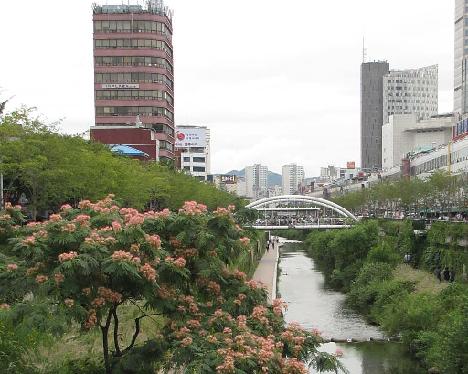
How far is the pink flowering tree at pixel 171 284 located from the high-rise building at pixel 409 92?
626 ft

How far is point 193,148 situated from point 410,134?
42.7 meters

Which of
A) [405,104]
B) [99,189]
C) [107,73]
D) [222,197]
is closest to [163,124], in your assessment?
[107,73]

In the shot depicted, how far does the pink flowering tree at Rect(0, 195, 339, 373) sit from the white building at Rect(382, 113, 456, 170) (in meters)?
105

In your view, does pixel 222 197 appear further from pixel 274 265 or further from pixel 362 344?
pixel 362 344

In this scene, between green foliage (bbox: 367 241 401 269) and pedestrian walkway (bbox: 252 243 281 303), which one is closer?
pedestrian walkway (bbox: 252 243 281 303)

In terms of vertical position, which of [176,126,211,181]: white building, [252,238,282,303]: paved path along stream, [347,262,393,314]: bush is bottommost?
[252,238,282,303]: paved path along stream

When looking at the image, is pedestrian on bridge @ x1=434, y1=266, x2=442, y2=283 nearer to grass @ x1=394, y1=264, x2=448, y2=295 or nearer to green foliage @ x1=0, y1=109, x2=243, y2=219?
grass @ x1=394, y1=264, x2=448, y2=295

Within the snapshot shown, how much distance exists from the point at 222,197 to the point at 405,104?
13931cm

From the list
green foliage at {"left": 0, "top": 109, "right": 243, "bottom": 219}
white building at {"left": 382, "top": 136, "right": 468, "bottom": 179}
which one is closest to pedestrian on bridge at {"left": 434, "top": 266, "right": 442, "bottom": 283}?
green foliage at {"left": 0, "top": 109, "right": 243, "bottom": 219}

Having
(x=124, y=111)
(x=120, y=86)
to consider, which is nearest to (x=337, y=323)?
(x=124, y=111)

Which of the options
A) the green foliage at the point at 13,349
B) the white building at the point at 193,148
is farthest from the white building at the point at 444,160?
the green foliage at the point at 13,349

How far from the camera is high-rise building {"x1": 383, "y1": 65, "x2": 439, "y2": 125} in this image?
197 metres

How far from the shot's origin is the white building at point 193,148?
125500 mm

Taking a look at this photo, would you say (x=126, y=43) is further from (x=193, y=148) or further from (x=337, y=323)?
(x=193, y=148)
